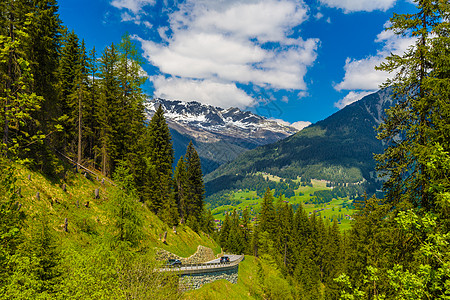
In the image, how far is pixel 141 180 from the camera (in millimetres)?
50344

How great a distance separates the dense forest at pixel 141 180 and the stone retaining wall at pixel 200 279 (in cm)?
818

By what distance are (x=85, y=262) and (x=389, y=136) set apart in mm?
18756

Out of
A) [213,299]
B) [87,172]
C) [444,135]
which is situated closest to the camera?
[444,135]

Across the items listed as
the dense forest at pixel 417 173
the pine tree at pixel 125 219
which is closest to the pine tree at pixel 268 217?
the pine tree at pixel 125 219

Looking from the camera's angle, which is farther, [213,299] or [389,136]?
[213,299]

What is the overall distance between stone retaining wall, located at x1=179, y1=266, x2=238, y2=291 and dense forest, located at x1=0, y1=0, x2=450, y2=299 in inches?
322

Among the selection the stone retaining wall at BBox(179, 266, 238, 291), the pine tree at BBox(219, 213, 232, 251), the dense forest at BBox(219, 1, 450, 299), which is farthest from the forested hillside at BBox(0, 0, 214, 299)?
the pine tree at BBox(219, 213, 232, 251)

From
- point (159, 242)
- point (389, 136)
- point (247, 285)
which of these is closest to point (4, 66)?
point (389, 136)

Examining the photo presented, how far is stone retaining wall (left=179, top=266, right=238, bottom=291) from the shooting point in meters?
33.1

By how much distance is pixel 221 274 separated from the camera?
42.8m

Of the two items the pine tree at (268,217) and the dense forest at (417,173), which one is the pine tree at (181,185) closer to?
the pine tree at (268,217)

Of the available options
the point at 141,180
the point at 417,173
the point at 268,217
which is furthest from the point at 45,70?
the point at 268,217

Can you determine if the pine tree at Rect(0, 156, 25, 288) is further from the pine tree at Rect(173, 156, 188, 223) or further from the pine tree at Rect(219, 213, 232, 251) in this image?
the pine tree at Rect(219, 213, 232, 251)

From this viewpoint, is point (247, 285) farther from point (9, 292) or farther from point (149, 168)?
point (9, 292)
